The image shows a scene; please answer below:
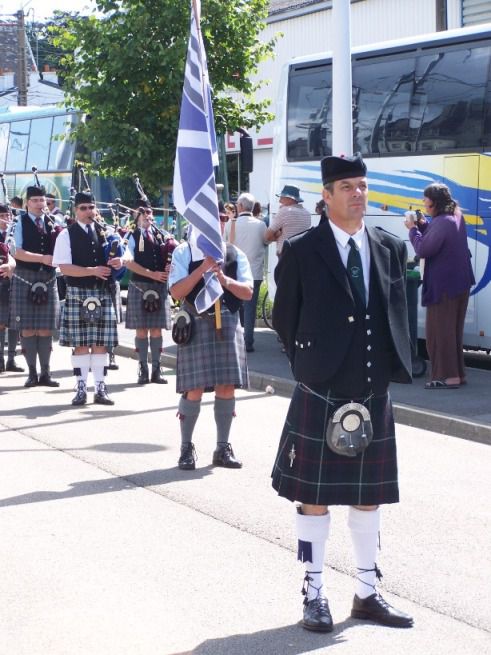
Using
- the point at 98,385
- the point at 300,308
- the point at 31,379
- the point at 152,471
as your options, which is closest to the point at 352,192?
the point at 300,308

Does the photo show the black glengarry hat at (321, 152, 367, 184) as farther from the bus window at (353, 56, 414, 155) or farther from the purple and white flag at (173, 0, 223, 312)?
the bus window at (353, 56, 414, 155)

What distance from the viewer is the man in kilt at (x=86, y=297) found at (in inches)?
405

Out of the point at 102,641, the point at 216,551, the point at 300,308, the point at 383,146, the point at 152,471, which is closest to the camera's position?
the point at 102,641

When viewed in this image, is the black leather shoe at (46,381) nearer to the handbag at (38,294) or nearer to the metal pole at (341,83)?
the handbag at (38,294)

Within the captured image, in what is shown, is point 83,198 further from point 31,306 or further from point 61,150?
point 61,150

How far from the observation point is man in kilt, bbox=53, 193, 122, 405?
10281mm

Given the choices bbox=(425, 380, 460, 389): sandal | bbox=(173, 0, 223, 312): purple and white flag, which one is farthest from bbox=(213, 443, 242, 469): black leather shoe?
bbox=(425, 380, 460, 389): sandal

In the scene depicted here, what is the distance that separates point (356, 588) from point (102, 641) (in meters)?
1.13

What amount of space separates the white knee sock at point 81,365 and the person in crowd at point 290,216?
11.4ft

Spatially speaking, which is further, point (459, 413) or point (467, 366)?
point (467, 366)

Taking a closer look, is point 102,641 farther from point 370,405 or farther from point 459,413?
point 459,413

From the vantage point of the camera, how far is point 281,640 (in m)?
4.50

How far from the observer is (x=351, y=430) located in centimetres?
459

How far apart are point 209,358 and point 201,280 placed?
1.76ft
